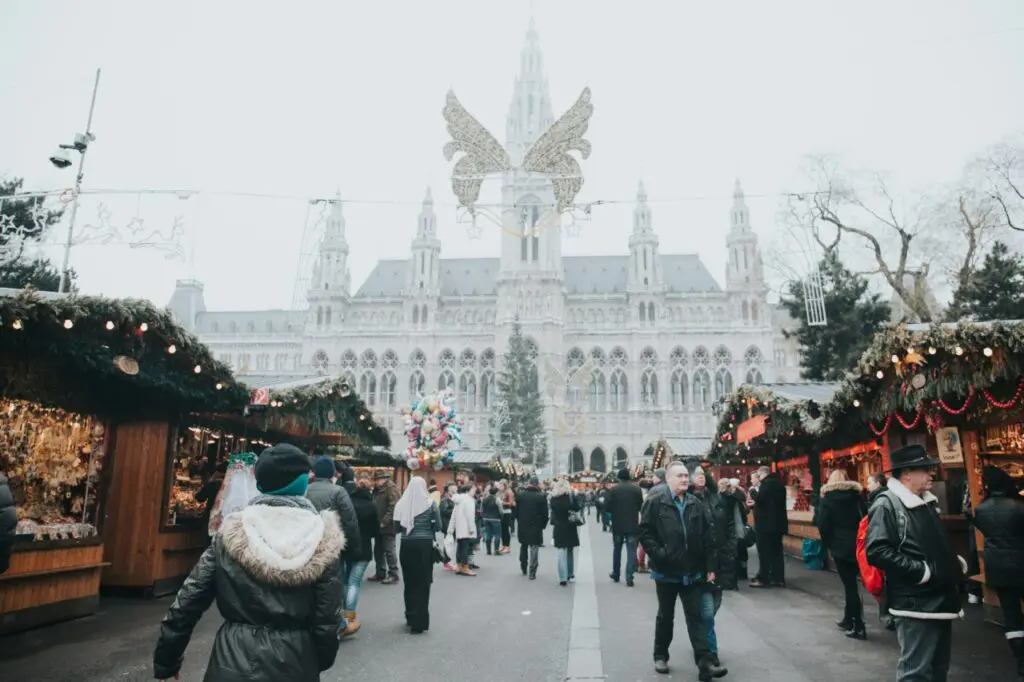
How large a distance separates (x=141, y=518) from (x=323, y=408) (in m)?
2.88

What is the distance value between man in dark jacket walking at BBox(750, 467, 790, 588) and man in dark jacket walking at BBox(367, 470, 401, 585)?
187 inches

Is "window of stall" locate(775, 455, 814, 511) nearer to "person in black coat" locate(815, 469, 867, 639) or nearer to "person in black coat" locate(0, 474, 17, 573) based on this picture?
"person in black coat" locate(815, 469, 867, 639)

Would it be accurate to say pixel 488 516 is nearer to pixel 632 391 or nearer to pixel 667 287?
pixel 632 391

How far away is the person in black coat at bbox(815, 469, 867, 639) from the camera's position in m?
6.02

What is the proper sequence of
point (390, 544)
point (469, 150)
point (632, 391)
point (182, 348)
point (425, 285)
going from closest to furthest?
point (182, 348), point (390, 544), point (469, 150), point (632, 391), point (425, 285)

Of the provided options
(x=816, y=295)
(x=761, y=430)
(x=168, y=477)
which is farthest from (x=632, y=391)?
(x=168, y=477)

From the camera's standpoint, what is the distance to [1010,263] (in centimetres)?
1645

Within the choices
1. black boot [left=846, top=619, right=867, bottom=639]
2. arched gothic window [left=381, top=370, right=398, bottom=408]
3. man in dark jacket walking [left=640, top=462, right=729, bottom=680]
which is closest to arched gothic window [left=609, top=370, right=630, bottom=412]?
arched gothic window [left=381, top=370, right=398, bottom=408]

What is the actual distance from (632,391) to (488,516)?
40.5 meters

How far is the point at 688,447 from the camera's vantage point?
67.5 ft

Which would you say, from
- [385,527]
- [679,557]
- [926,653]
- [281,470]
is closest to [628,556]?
→ [385,527]

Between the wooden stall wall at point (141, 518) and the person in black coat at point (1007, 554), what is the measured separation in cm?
810

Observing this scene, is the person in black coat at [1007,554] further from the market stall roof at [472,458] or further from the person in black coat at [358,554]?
the market stall roof at [472,458]

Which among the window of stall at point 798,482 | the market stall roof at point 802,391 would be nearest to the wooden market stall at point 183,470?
the market stall roof at point 802,391
